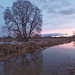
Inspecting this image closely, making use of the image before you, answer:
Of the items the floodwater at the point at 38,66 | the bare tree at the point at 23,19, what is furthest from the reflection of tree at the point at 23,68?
the bare tree at the point at 23,19

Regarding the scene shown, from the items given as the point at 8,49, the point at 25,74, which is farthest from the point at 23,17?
the point at 25,74

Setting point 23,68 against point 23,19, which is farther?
point 23,19

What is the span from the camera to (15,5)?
16.0 metres

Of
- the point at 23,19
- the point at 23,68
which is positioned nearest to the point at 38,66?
the point at 23,68

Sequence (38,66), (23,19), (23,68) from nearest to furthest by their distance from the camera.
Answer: (23,68) < (38,66) < (23,19)

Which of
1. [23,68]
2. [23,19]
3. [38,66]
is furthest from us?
[23,19]

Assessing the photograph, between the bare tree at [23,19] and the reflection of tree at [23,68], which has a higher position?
the bare tree at [23,19]

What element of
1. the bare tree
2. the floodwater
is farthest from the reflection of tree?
the bare tree

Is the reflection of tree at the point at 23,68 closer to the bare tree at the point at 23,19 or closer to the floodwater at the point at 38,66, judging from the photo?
the floodwater at the point at 38,66

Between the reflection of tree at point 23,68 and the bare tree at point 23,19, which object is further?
the bare tree at point 23,19

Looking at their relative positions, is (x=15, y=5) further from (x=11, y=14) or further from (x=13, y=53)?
(x=13, y=53)

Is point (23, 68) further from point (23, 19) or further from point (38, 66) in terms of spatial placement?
point (23, 19)

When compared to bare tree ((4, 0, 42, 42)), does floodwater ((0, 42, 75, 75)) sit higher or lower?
lower

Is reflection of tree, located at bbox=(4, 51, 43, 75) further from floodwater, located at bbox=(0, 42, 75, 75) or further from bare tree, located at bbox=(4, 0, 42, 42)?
Result: bare tree, located at bbox=(4, 0, 42, 42)
